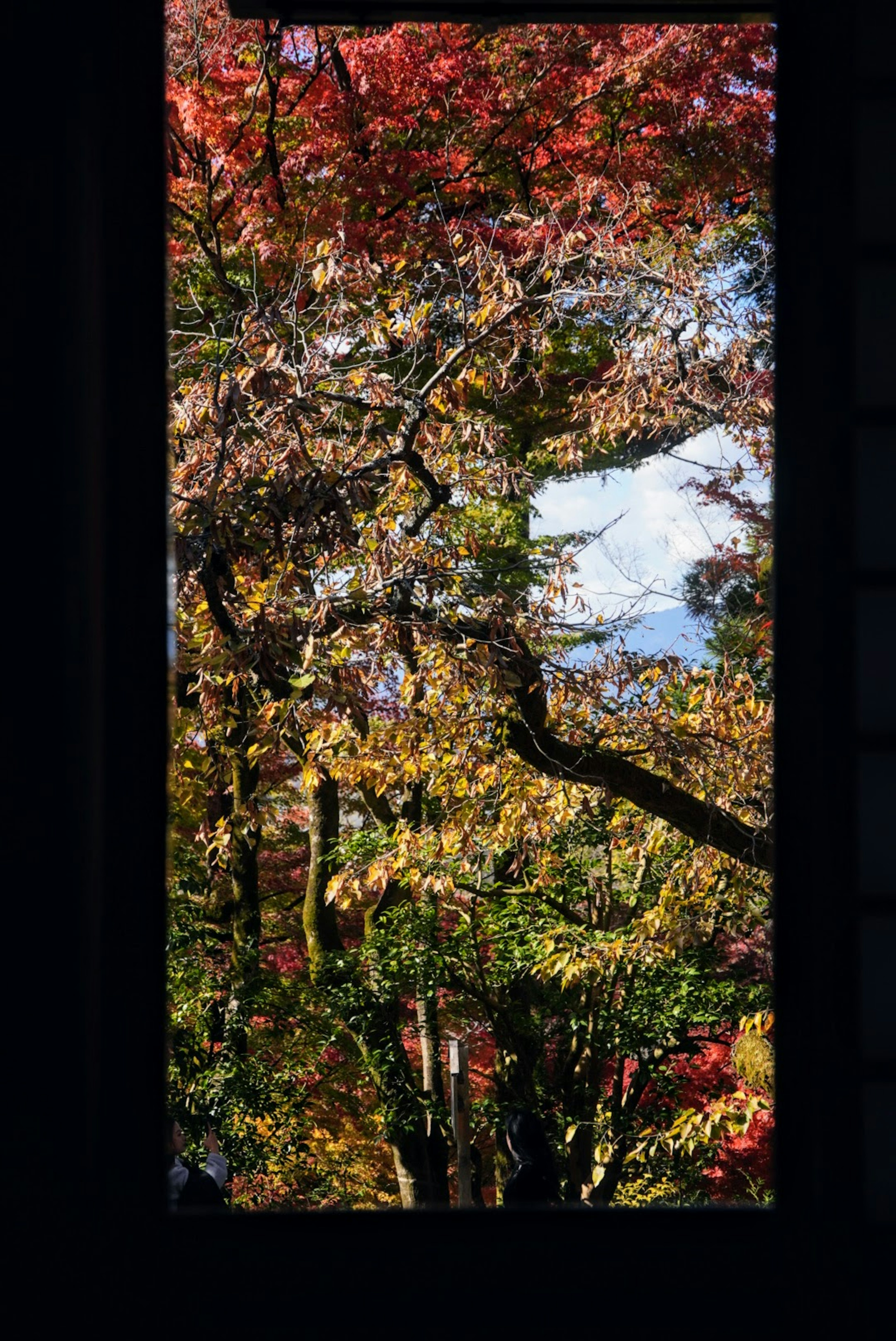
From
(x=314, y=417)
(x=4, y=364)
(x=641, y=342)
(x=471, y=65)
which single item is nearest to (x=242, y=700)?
(x=314, y=417)

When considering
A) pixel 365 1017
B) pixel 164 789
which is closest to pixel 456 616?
pixel 365 1017

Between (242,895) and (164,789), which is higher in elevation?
(164,789)

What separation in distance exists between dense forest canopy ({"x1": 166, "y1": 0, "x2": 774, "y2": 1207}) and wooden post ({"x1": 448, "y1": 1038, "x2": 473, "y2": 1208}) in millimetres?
413

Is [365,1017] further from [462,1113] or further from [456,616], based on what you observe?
[456,616]

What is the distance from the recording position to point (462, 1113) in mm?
5062

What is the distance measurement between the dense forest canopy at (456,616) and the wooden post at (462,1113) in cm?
41

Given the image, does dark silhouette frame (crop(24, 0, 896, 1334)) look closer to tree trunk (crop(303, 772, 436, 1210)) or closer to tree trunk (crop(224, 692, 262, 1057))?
tree trunk (crop(224, 692, 262, 1057))

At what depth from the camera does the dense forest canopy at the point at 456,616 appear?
3.56 m

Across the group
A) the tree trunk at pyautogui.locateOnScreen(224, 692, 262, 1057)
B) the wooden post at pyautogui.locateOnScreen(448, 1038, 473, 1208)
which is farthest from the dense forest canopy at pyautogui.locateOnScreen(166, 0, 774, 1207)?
the wooden post at pyautogui.locateOnScreen(448, 1038, 473, 1208)

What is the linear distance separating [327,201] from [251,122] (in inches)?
22.6

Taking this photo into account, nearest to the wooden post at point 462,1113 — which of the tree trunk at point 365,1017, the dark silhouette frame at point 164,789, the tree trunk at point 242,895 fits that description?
the tree trunk at point 365,1017

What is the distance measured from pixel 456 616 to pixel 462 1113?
2.69 metres

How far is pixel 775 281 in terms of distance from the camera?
69 centimetres

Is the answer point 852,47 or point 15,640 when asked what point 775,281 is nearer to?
point 852,47
